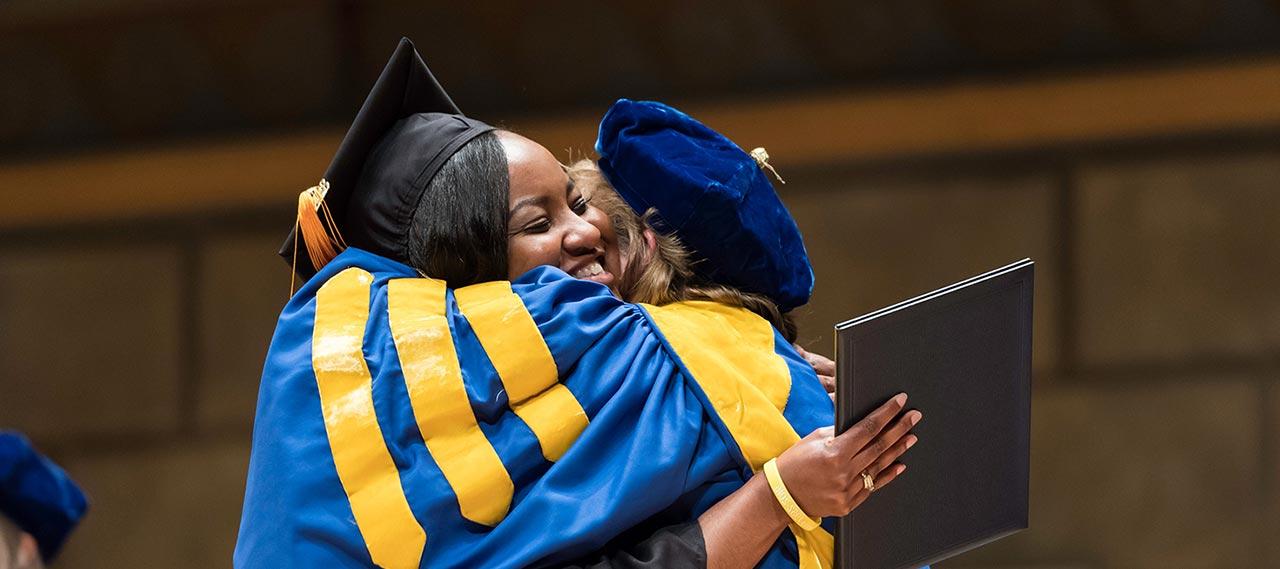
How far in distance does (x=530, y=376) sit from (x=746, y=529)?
25 cm

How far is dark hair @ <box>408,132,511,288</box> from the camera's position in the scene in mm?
1591

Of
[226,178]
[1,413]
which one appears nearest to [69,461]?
[1,413]

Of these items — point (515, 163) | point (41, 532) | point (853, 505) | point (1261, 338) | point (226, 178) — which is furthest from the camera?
point (226, 178)

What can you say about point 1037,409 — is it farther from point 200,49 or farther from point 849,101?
point 200,49

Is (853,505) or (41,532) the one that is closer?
(853,505)

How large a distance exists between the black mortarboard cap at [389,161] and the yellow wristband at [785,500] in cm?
47

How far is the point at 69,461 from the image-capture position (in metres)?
3.45

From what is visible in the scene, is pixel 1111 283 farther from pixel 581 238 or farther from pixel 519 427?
pixel 519 427

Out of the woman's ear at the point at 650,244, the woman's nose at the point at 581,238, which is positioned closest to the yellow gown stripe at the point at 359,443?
the woman's nose at the point at 581,238

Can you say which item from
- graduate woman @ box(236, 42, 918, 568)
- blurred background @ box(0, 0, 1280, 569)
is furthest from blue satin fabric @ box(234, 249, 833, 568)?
blurred background @ box(0, 0, 1280, 569)

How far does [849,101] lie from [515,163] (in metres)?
1.61

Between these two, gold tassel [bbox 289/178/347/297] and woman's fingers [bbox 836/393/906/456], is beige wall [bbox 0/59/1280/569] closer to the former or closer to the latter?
gold tassel [bbox 289/178/347/297]

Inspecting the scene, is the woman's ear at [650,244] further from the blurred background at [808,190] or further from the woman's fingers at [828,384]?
the blurred background at [808,190]

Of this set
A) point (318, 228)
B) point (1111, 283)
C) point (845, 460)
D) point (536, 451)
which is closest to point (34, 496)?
point (318, 228)
